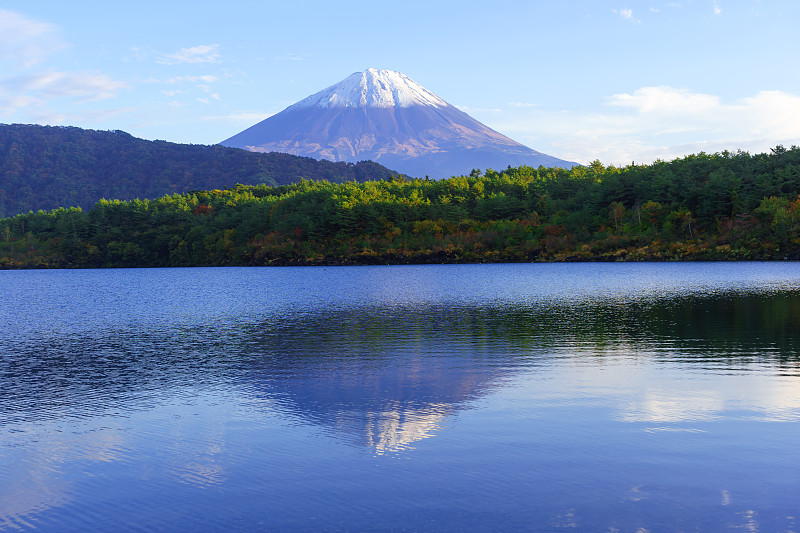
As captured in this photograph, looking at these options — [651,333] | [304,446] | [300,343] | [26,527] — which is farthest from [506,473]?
[651,333]

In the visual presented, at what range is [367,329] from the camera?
37.2m

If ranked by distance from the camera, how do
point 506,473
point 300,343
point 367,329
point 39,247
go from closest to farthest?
point 506,473, point 300,343, point 367,329, point 39,247

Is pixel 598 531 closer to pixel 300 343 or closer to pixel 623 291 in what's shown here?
pixel 300 343

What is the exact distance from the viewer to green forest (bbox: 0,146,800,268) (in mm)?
129625

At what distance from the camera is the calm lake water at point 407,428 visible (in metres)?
11.4

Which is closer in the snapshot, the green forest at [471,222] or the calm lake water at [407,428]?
the calm lake water at [407,428]

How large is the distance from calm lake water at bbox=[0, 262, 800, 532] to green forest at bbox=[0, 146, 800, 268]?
10239cm

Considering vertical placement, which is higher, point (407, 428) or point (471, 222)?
point (471, 222)

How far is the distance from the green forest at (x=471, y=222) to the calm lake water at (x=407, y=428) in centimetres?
10239

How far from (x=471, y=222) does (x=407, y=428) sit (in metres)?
143

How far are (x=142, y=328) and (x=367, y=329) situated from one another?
41.8 ft

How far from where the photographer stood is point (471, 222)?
15788cm

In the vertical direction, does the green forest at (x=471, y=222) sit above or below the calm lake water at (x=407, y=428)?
above

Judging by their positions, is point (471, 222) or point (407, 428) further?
point (471, 222)
